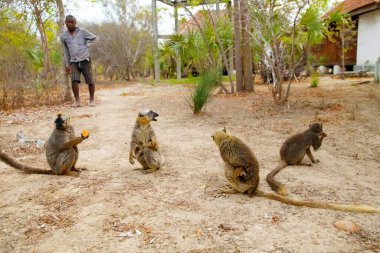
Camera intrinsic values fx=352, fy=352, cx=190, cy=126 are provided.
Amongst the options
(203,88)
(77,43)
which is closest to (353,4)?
(203,88)

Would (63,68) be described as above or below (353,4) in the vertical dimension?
below

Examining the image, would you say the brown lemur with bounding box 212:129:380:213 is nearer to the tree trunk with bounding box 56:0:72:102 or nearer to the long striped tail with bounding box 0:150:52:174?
the long striped tail with bounding box 0:150:52:174

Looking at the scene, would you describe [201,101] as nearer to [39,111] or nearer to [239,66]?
[239,66]

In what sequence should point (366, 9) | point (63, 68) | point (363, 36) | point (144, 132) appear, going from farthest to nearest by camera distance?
point (363, 36), point (366, 9), point (63, 68), point (144, 132)

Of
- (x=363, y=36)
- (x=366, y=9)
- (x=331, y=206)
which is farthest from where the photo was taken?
(x=363, y=36)

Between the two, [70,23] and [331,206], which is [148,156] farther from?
[70,23]

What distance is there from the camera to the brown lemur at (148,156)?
4633 mm

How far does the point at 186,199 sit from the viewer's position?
12.5 ft

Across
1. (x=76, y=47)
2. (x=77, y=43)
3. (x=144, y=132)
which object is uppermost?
(x=77, y=43)

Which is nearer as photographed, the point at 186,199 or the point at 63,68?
the point at 186,199

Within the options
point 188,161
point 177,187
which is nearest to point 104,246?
point 177,187

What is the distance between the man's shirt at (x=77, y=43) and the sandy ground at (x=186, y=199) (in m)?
3.08

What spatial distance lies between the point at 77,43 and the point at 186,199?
7148mm

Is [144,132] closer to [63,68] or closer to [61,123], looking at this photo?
[61,123]
